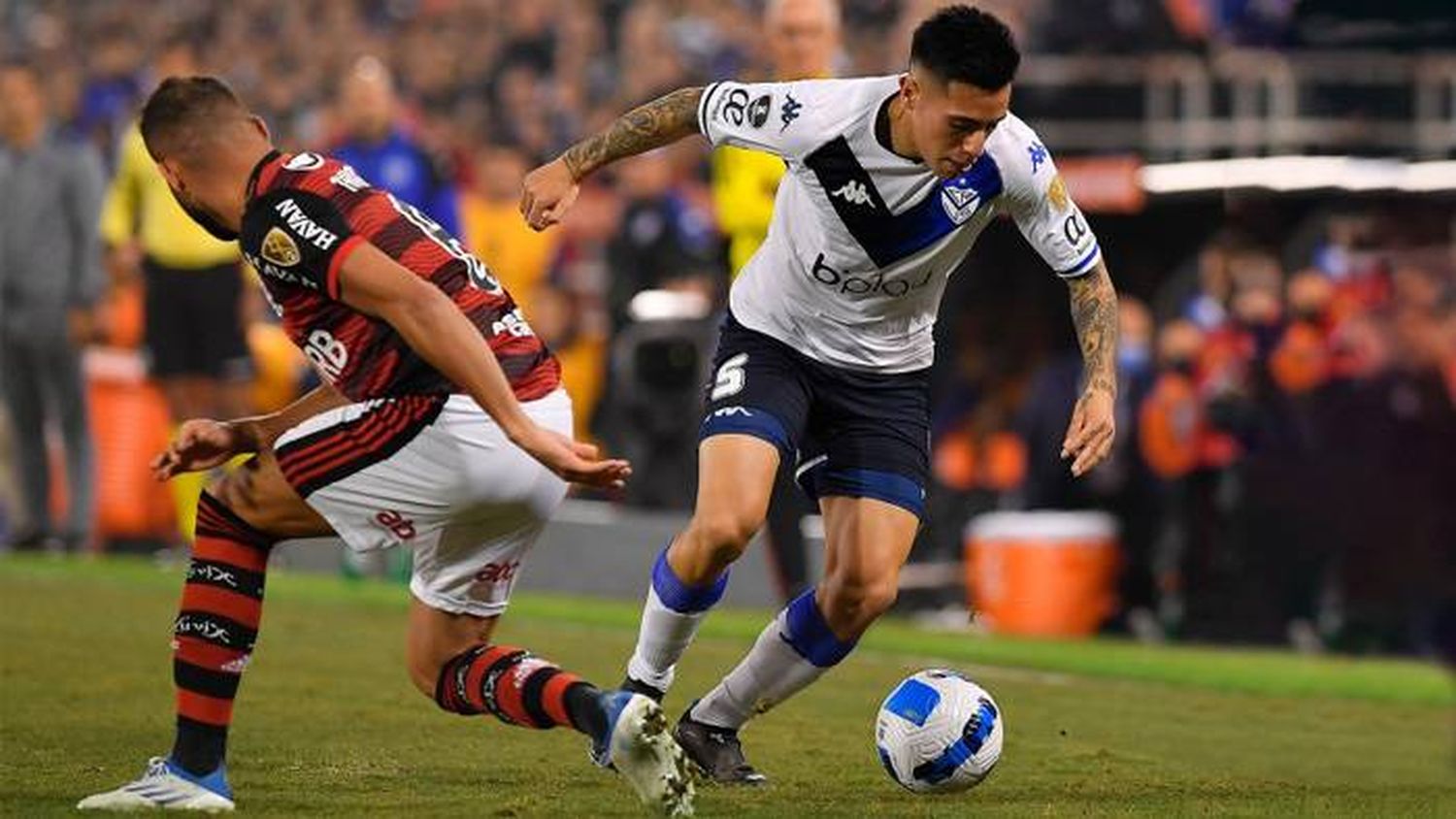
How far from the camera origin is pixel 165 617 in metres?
13.8

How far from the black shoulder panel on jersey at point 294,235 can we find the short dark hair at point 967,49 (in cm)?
174

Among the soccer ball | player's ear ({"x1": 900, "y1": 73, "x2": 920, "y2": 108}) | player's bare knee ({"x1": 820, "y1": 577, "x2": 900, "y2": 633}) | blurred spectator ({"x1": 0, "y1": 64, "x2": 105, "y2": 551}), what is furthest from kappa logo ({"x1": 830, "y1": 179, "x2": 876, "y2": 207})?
blurred spectator ({"x1": 0, "y1": 64, "x2": 105, "y2": 551})

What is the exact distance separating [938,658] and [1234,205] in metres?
4.52

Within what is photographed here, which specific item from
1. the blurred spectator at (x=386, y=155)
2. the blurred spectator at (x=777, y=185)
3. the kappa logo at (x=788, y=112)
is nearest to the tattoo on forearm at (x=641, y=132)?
the kappa logo at (x=788, y=112)

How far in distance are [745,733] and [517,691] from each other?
2519mm

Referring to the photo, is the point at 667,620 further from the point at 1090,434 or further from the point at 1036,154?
the point at 1036,154

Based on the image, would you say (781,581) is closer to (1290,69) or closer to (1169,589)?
(1169,589)

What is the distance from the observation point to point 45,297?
18.6 m

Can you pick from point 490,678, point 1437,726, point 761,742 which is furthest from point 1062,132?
point 490,678

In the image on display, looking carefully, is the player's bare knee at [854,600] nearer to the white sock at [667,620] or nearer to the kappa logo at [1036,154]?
the white sock at [667,620]

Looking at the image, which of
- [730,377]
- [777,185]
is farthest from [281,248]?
[777,185]

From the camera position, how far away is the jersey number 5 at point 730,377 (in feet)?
28.1

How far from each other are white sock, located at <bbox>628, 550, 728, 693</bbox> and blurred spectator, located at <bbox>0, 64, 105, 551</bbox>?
1051cm

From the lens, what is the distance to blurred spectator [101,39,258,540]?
1769 centimetres
